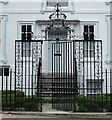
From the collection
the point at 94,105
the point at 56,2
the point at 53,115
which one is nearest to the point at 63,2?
the point at 56,2

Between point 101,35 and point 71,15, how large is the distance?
215cm

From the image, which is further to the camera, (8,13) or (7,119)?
(8,13)

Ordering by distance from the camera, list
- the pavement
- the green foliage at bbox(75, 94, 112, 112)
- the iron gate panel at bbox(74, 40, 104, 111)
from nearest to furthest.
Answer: the pavement < the green foliage at bbox(75, 94, 112, 112) < the iron gate panel at bbox(74, 40, 104, 111)

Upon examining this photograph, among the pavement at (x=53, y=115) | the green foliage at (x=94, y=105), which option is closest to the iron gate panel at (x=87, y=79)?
the green foliage at (x=94, y=105)

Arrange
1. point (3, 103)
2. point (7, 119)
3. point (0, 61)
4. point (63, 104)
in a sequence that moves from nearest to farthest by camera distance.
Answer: point (7, 119) → point (3, 103) → point (63, 104) → point (0, 61)

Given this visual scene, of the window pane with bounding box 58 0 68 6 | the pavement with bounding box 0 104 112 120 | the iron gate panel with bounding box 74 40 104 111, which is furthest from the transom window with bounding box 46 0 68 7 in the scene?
the pavement with bounding box 0 104 112 120

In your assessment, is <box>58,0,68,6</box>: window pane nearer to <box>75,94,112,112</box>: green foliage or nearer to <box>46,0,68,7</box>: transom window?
<box>46,0,68,7</box>: transom window

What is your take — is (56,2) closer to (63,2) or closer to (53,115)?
(63,2)

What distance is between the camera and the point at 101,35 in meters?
20.3

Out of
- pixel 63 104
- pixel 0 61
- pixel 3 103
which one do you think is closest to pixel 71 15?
pixel 0 61

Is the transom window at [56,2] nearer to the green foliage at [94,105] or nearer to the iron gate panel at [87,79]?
the iron gate panel at [87,79]

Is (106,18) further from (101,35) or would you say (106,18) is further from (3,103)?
(3,103)

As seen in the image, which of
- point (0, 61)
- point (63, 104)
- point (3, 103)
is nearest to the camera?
point (3, 103)

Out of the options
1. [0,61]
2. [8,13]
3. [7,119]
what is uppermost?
[8,13]
